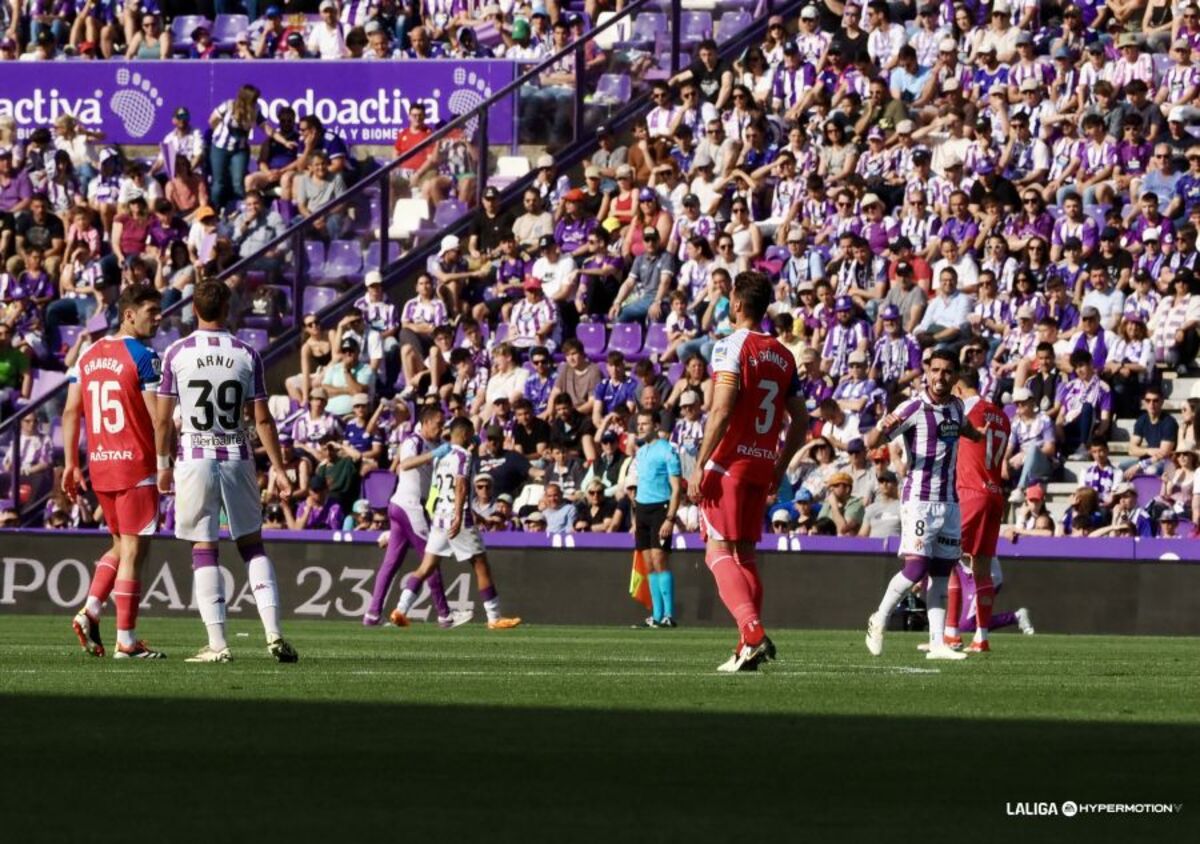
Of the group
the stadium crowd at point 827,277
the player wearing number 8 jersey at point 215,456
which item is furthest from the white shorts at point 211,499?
the stadium crowd at point 827,277

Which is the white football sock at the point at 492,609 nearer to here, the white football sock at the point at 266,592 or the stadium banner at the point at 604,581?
the stadium banner at the point at 604,581

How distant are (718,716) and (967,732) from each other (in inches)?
45.2

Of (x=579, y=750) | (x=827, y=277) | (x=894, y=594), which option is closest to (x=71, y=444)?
(x=894, y=594)

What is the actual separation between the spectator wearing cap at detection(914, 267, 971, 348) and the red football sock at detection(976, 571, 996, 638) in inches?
311

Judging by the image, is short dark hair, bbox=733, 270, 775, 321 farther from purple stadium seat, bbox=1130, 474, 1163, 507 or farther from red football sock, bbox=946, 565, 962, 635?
purple stadium seat, bbox=1130, 474, 1163, 507

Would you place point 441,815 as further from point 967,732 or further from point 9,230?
point 9,230

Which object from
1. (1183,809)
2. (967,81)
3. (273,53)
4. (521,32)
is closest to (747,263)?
(967,81)

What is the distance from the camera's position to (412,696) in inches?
460

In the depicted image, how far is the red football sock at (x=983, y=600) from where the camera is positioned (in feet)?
62.4

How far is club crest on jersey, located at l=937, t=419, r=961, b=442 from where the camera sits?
17.4 metres

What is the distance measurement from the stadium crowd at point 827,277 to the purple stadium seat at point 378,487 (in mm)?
48

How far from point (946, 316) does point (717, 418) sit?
45.5ft

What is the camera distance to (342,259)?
32.1 m

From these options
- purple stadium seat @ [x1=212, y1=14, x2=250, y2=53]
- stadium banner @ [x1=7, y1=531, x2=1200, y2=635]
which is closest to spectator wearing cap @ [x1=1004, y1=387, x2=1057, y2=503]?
stadium banner @ [x1=7, y1=531, x2=1200, y2=635]
